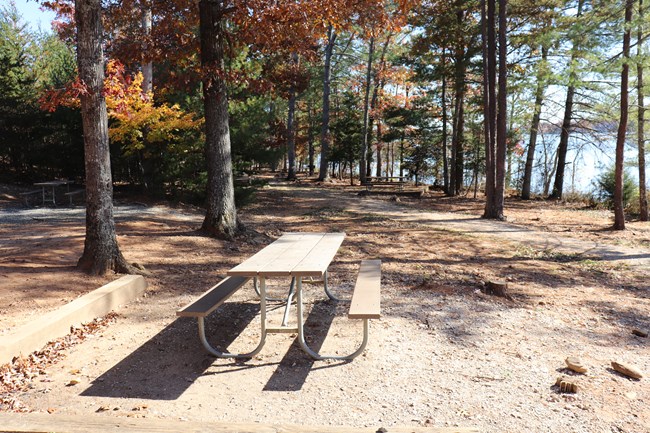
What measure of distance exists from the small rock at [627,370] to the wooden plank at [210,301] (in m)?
3.13

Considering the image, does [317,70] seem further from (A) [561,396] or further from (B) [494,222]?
(A) [561,396]

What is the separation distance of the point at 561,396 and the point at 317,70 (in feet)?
89.7

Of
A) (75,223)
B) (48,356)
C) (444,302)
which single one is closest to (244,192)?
(75,223)

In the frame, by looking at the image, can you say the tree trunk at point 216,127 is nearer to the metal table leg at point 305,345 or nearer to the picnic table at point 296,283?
the picnic table at point 296,283

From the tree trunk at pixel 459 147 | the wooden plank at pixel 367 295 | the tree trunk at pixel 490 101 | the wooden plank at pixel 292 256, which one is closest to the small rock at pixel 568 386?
the wooden plank at pixel 367 295

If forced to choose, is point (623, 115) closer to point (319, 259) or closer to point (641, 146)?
point (641, 146)

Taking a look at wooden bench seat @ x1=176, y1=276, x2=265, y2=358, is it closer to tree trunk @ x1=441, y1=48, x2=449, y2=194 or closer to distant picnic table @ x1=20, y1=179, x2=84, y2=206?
distant picnic table @ x1=20, y1=179, x2=84, y2=206

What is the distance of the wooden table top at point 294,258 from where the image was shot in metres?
3.53

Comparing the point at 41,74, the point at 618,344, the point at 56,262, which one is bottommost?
the point at 618,344

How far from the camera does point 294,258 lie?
13.5 feet

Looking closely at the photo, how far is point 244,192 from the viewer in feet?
43.2

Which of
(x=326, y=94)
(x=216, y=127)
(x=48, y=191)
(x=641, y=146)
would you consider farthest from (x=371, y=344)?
(x=326, y=94)

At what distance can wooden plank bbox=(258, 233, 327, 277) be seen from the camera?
3.54 meters

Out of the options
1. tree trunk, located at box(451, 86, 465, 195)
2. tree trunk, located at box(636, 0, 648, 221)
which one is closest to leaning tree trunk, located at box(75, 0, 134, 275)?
tree trunk, located at box(636, 0, 648, 221)
